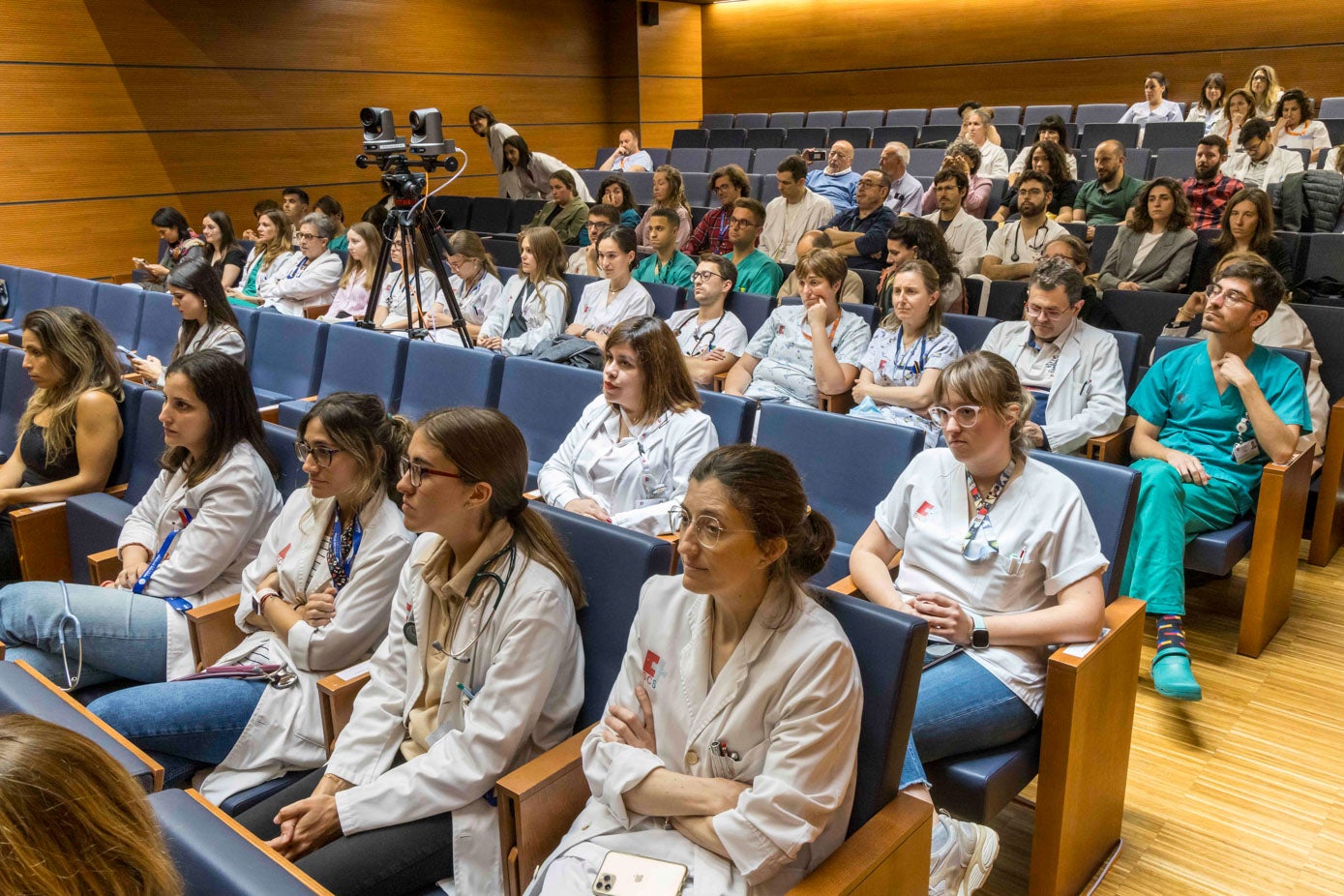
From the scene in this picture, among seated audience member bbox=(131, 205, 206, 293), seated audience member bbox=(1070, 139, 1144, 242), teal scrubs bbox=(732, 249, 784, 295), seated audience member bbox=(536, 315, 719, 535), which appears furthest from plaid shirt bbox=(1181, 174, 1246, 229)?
seated audience member bbox=(131, 205, 206, 293)

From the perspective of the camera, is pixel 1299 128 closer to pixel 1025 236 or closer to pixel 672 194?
pixel 1025 236

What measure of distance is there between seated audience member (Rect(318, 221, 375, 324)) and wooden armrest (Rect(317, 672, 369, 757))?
3781 mm

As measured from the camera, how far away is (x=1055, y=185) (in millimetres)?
5879

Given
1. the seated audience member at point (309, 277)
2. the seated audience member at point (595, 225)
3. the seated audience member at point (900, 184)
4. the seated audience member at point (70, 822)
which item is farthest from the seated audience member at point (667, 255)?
the seated audience member at point (70, 822)

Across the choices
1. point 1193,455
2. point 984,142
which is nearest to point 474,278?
point 1193,455

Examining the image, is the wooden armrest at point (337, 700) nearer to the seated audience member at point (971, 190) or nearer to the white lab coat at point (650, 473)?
the white lab coat at point (650, 473)

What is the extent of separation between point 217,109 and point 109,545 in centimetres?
612

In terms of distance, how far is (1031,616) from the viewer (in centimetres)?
186

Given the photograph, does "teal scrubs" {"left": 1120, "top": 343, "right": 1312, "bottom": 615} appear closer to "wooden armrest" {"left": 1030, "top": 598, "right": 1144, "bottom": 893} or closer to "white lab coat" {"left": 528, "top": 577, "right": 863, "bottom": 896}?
"wooden armrest" {"left": 1030, "top": 598, "right": 1144, "bottom": 893}

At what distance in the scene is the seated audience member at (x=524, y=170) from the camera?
7457mm

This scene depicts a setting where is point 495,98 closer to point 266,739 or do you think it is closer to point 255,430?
point 255,430

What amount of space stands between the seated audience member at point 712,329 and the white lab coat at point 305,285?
8.35 feet

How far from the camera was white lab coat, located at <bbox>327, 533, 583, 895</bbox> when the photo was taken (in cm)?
156

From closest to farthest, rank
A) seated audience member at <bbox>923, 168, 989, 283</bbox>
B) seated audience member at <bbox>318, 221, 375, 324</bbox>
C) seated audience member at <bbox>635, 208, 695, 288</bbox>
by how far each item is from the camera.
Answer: seated audience member at <bbox>635, 208, 695, 288</bbox>
seated audience member at <bbox>923, 168, 989, 283</bbox>
seated audience member at <bbox>318, 221, 375, 324</bbox>
